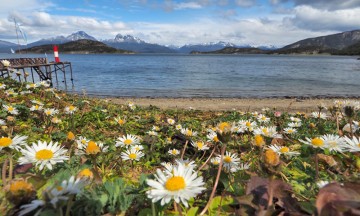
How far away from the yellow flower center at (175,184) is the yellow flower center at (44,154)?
908 millimetres

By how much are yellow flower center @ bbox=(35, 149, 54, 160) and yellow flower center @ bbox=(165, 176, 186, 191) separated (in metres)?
Answer: 0.91

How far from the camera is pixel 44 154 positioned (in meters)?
1.82

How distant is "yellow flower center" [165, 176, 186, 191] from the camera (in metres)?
1.22

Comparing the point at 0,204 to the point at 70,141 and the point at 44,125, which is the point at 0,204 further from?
the point at 44,125

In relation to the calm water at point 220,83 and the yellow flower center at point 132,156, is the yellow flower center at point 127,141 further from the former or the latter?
the calm water at point 220,83

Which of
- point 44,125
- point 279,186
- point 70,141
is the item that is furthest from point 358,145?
point 44,125

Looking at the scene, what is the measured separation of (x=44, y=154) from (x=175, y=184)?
0.98 meters

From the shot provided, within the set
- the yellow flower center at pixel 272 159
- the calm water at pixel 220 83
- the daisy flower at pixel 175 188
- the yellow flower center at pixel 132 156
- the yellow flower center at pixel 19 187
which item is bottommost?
the calm water at pixel 220 83

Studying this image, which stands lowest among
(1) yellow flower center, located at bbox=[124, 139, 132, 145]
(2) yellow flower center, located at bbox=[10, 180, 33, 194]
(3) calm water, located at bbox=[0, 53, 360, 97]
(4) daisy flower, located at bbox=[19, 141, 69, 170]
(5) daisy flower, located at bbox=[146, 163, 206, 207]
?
(3) calm water, located at bbox=[0, 53, 360, 97]

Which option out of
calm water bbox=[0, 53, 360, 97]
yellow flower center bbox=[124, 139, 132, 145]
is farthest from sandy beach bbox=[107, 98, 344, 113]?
yellow flower center bbox=[124, 139, 132, 145]

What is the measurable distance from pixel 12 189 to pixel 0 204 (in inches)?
22.0

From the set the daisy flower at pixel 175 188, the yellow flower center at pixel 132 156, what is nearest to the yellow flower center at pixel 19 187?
the daisy flower at pixel 175 188

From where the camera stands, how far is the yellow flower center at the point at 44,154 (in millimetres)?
1804

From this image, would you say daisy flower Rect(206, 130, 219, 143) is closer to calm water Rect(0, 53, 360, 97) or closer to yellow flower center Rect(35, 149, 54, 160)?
yellow flower center Rect(35, 149, 54, 160)
